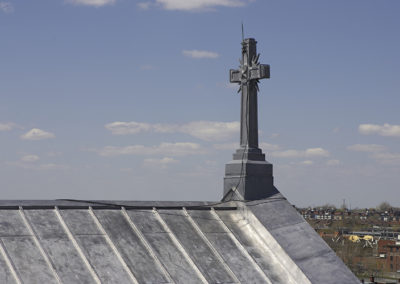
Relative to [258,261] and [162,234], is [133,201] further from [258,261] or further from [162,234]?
[258,261]

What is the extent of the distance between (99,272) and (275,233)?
4613 millimetres

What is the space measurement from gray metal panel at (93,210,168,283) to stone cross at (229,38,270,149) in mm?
4334

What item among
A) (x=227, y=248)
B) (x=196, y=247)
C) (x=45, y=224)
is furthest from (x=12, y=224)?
(x=227, y=248)

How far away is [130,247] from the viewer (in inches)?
494

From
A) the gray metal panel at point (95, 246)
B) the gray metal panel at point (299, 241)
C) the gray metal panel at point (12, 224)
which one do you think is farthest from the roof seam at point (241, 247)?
the gray metal panel at point (12, 224)

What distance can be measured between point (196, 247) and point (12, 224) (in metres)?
3.72

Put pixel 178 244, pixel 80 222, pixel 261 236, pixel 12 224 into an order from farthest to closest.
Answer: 1. pixel 261 236
2. pixel 178 244
3. pixel 80 222
4. pixel 12 224

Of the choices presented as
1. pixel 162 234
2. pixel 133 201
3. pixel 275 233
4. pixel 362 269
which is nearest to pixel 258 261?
pixel 275 233

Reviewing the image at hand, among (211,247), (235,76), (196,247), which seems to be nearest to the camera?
(196,247)

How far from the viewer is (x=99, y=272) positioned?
456 inches

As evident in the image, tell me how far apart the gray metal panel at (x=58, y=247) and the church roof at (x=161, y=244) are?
18 millimetres

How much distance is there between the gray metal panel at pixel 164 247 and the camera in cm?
1237

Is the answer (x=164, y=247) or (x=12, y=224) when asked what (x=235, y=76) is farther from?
(x=12, y=224)

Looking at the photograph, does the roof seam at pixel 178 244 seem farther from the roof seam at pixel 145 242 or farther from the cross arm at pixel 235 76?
the cross arm at pixel 235 76
